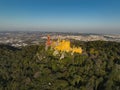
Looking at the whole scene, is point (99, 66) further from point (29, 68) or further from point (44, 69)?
point (29, 68)

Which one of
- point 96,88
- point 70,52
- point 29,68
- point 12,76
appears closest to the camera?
point 96,88

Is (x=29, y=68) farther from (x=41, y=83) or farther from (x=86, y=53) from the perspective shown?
(x=86, y=53)

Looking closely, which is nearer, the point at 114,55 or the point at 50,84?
the point at 50,84

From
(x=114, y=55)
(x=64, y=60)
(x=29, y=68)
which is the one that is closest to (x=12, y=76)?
(x=29, y=68)

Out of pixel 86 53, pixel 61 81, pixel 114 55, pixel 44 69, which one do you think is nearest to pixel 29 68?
pixel 44 69

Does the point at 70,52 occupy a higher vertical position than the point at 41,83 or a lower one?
higher

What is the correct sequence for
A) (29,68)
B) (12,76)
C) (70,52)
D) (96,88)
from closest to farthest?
(96,88) → (12,76) → (29,68) → (70,52)
